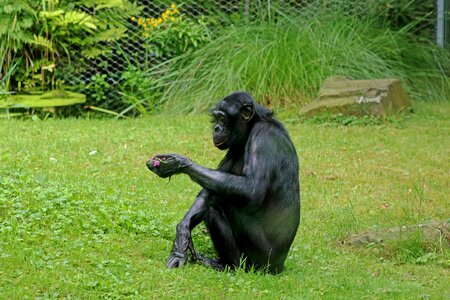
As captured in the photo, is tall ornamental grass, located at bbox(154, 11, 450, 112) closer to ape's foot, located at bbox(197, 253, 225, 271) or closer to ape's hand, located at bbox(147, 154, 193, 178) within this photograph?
ape's foot, located at bbox(197, 253, 225, 271)

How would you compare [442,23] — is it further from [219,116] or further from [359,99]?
[219,116]

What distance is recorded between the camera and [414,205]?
834 centimetres

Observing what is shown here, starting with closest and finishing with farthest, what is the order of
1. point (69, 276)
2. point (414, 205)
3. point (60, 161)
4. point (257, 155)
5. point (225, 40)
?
point (69, 276) < point (257, 155) < point (414, 205) < point (60, 161) < point (225, 40)

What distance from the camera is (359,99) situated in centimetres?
1142

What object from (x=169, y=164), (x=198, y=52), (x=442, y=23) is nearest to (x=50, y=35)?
(x=198, y=52)

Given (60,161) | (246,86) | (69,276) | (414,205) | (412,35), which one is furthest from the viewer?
(412,35)

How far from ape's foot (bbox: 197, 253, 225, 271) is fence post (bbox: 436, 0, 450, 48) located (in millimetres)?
8890

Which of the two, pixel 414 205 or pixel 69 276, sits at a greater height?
pixel 69 276

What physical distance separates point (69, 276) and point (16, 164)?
344 centimetres

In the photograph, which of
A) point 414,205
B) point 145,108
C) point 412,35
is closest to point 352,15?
point 412,35

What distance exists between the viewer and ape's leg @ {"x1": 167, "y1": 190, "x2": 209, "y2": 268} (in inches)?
237

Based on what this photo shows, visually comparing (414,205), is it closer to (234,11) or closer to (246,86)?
(246,86)

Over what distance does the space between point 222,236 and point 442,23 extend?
914cm

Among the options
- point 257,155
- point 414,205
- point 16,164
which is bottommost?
point 414,205
